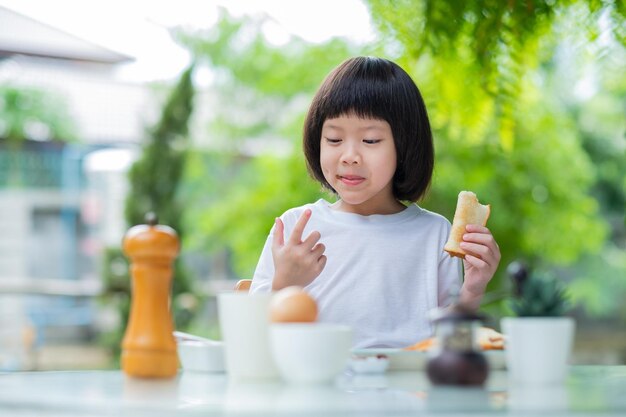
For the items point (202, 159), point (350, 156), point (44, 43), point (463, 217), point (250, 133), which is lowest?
point (463, 217)

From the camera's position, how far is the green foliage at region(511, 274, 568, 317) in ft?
4.14

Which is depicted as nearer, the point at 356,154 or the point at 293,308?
the point at 293,308

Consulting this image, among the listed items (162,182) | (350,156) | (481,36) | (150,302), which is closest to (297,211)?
(350,156)

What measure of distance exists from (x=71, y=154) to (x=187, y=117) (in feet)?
13.2

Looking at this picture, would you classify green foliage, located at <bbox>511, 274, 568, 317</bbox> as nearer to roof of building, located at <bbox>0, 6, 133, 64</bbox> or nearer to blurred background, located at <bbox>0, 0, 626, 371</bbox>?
blurred background, located at <bbox>0, 0, 626, 371</bbox>

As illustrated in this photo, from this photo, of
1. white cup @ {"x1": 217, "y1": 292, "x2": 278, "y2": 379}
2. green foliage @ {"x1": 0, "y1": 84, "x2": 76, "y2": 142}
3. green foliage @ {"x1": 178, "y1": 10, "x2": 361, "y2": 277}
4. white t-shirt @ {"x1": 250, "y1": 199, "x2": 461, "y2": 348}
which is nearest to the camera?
white cup @ {"x1": 217, "y1": 292, "x2": 278, "y2": 379}

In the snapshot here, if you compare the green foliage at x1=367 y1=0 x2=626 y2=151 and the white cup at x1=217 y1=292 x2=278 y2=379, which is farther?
the green foliage at x1=367 y1=0 x2=626 y2=151

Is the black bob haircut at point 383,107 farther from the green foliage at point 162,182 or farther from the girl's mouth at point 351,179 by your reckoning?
the green foliage at point 162,182

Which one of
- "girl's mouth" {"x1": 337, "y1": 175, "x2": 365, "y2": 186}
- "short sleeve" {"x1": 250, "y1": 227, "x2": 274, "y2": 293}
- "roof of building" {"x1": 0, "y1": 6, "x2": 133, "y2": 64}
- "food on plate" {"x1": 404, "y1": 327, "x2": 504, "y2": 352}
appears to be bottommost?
"food on plate" {"x1": 404, "y1": 327, "x2": 504, "y2": 352}

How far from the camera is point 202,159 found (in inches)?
498

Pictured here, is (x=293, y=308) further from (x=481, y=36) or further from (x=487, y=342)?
(x=481, y=36)

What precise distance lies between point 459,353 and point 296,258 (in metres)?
0.40

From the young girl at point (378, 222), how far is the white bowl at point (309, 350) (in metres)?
0.38

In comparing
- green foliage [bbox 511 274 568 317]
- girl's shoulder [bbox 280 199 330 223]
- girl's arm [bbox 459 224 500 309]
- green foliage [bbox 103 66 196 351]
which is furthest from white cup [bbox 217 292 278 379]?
green foliage [bbox 103 66 196 351]
